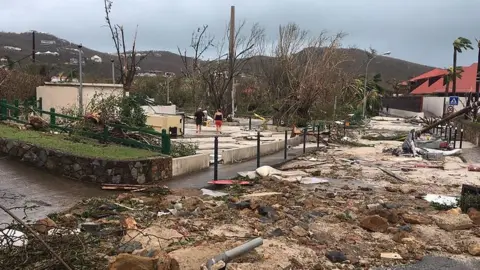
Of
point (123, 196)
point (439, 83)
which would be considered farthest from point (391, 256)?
point (439, 83)

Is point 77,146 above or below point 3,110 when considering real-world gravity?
below

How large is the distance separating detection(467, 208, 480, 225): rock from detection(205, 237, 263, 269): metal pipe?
4270mm

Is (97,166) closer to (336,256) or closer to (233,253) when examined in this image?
(233,253)

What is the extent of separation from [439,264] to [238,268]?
2.72 m

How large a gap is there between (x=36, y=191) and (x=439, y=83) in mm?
Result: 78460

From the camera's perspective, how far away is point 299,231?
23.8 ft

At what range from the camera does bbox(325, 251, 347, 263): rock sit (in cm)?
622

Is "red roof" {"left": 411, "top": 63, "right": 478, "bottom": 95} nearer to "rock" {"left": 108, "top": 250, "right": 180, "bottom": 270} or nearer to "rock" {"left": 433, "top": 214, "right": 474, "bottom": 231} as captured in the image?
"rock" {"left": 433, "top": 214, "right": 474, "bottom": 231}

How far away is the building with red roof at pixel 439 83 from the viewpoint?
64.8 meters

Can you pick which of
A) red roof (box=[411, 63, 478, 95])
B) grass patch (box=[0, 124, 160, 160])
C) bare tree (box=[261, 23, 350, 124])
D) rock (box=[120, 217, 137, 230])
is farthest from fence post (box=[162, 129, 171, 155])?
red roof (box=[411, 63, 478, 95])

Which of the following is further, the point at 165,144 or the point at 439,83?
the point at 439,83

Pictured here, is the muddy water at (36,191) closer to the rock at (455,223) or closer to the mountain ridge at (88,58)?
the rock at (455,223)

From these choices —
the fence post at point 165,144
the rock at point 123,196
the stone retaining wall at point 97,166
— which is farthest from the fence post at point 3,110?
the rock at point 123,196

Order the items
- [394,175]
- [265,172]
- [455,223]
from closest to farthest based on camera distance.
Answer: [455,223] → [265,172] → [394,175]
